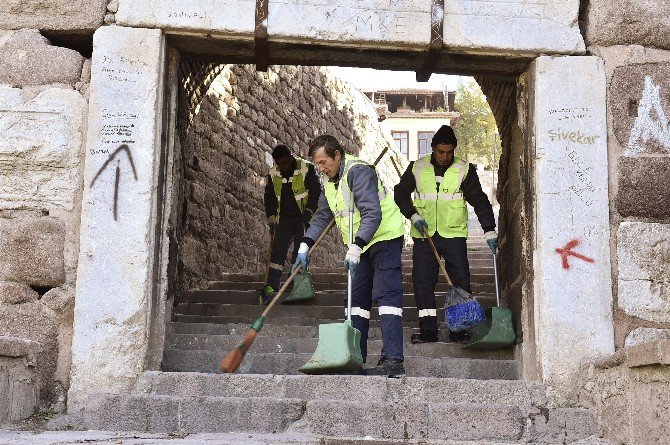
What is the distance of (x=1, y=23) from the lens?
17.2 feet

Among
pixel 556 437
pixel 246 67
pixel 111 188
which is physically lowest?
pixel 556 437

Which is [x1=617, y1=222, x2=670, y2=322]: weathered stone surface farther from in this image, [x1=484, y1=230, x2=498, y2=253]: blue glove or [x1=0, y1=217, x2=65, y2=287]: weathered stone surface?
[x1=0, y1=217, x2=65, y2=287]: weathered stone surface

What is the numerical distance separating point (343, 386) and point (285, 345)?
4.03 feet

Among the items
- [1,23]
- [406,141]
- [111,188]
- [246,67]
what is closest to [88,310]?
[111,188]

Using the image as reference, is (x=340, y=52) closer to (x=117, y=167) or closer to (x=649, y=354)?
(x=117, y=167)

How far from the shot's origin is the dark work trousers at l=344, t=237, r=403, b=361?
520 cm

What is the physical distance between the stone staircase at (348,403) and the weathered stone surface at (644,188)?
1.17 meters

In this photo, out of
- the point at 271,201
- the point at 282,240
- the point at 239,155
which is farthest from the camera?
the point at 239,155

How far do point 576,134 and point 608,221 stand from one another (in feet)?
1.73

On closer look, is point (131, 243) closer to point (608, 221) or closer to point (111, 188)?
point (111, 188)

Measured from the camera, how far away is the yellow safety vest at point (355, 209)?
5.38m

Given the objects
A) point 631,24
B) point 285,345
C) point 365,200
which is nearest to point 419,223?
point 365,200

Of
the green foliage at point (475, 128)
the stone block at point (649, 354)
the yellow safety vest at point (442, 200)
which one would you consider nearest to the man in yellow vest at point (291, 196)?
the yellow safety vest at point (442, 200)

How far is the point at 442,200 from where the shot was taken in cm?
640
